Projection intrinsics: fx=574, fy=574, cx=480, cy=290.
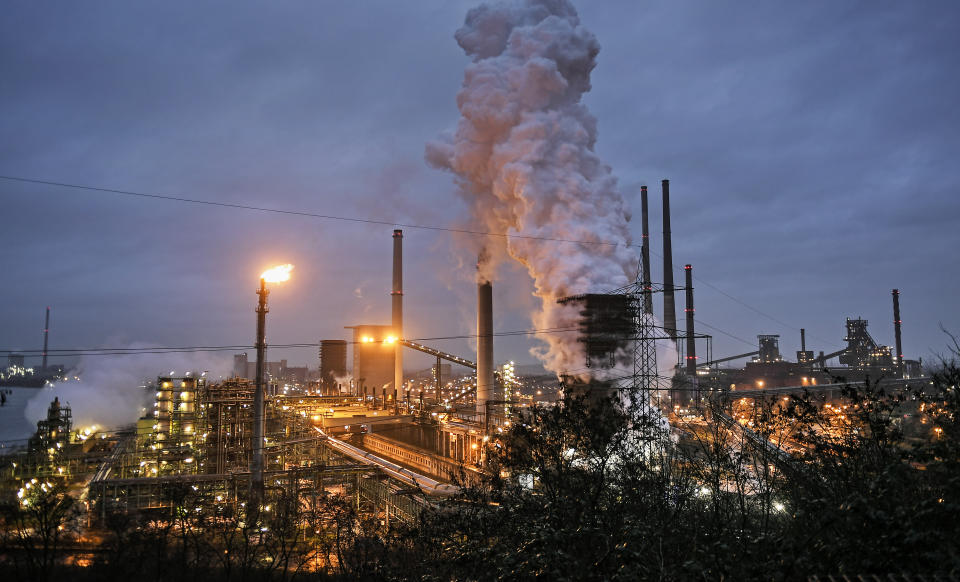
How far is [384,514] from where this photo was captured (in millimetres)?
19328

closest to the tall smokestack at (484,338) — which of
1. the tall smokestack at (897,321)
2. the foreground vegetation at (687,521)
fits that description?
the foreground vegetation at (687,521)

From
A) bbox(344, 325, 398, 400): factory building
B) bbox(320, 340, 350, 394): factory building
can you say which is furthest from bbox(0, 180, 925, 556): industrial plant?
bbox(320, 340, 350, 394): factory building

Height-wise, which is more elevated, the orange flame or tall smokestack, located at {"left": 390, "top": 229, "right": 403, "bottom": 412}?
tall smokestack, located at {"left": 390, "top": 229, "right": 403, "bottom": 412}

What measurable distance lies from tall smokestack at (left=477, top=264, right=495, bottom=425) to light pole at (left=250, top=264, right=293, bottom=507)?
75.5 ft

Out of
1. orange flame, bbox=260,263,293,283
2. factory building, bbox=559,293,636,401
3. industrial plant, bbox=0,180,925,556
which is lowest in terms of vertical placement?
industrial plant, bbox=0,180,925,556

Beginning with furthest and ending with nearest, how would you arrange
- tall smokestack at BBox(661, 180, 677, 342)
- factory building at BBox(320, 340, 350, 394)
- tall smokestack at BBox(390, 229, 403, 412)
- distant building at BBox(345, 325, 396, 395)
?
factory building at BBox(320, 340, 350, 394)
distant building at BBox(345, 325, 396, 395)
tall smokestack at BBox(661, 180, 677, 342)
tall smokestack at BBox(390, 229, 403, 412)

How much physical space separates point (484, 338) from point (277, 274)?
23557 millimetres

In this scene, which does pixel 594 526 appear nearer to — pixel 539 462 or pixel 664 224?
pixel 539 462

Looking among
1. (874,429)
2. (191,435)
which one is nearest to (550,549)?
(874,429)

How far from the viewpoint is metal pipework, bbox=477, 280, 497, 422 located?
40.5 metres

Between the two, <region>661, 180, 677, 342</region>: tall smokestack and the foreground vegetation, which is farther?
<region>661, 180, 677, 342</region>: tall smokestack

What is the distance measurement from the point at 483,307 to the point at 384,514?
22.4 metres

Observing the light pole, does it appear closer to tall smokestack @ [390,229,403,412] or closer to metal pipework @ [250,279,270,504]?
metal pipework @ [250,279,270,504]

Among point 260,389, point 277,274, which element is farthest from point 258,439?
point 277,274
